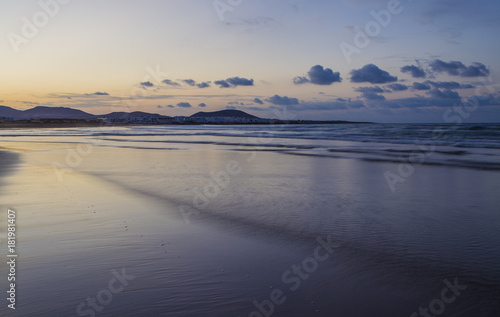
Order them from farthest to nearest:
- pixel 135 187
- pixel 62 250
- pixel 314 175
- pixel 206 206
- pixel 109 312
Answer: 1. pixel 314 175
2. pixel 135 187
3. pixel 206 206
4. pixel 62 250
5. pixel 109 312

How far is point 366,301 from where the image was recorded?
357cm

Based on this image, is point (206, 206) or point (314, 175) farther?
point (314, 175)

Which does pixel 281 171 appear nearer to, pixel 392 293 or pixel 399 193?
pixel 399 193

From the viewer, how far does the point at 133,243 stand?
17.0 feet

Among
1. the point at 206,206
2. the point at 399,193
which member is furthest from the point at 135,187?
the point at 399,193

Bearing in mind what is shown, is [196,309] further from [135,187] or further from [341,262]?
[135,187]

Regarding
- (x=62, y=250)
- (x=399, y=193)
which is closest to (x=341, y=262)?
(x=62, y=250)

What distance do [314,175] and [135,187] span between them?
17.1 feet

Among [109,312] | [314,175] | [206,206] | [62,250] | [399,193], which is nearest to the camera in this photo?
[109,312]

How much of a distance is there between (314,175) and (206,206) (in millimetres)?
5189

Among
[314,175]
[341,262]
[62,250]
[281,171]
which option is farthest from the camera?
[281,171]

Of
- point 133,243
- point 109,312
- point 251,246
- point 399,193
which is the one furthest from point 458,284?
point 399,193

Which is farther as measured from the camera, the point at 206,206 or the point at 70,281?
the point at 206,206

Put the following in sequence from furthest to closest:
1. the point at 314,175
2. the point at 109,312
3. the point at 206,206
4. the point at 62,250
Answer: the point at 314,175, the point at 206,206, the point at 62,250, the point at 109,312
